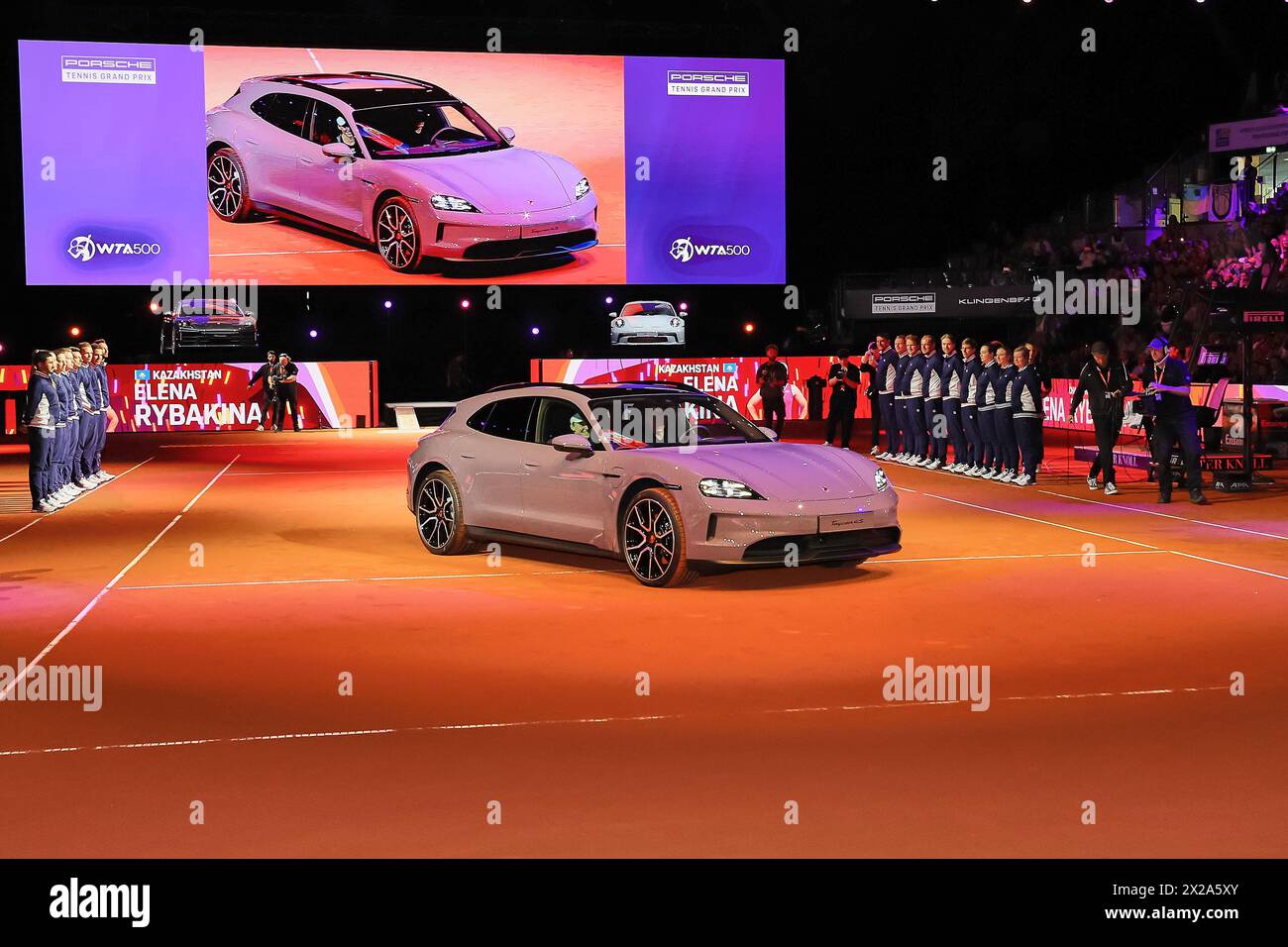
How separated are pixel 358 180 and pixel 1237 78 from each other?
27571mm

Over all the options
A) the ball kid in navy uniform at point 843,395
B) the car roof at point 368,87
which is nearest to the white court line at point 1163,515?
the ball kid in navy uniform at point 843,395

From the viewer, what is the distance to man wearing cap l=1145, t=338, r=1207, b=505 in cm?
1727

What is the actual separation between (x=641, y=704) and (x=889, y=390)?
17.4 meters

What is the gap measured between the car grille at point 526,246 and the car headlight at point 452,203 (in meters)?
0.64

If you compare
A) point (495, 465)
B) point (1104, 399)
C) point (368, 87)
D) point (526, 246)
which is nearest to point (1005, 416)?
point (1104, 399)

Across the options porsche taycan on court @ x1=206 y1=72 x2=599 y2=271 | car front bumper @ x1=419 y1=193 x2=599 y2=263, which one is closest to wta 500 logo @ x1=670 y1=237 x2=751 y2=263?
car front bumper @ x1=419 y1=193 x2=599 y2=263

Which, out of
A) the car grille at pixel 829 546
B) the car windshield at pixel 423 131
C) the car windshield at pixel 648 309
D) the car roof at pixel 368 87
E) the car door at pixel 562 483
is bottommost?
the car grille at pixel 829 546

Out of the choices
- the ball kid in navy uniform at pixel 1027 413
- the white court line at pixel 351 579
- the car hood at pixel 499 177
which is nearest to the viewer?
the white court line at pixel 351 579

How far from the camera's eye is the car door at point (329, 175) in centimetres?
2808

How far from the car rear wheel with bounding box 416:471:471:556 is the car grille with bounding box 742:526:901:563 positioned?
3335 millimetres

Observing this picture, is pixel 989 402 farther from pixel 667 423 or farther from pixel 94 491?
pixel 94 491

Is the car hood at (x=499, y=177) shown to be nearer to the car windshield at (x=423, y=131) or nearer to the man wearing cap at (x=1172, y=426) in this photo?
the car windshield at (x=423, y=131)

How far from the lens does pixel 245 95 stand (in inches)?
1164

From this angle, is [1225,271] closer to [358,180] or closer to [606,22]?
[606,22]
